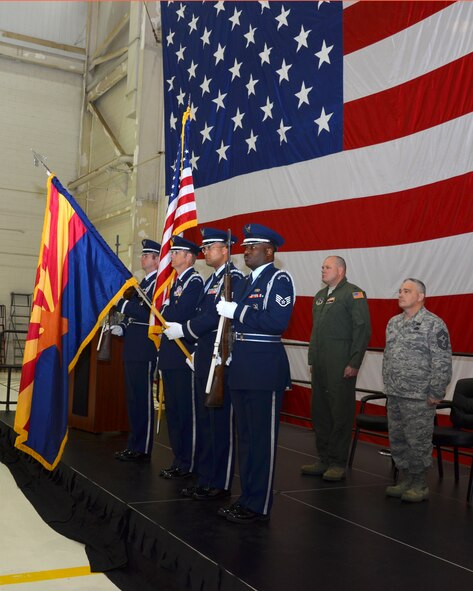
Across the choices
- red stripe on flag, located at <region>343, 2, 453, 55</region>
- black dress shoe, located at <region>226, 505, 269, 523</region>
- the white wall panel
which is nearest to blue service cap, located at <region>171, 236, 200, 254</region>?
black dress shoe, located at <region>226, 505, 269, 523</region>

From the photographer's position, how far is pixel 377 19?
534cm

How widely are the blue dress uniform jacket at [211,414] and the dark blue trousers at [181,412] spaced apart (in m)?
0.30

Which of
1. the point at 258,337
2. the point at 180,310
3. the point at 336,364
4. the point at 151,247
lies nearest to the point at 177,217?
the point at 151,247

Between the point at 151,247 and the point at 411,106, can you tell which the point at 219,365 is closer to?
the point at 151,247

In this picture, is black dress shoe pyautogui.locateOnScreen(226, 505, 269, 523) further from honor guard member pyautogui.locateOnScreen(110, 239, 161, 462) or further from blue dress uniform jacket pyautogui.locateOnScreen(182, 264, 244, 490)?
honor guard member pyautogui.locateOnScreen(110, 239, 161, 462)

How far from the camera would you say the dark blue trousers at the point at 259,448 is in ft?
8.99

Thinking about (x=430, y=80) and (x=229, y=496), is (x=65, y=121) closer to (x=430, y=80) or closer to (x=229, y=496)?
(x=430, y=80)

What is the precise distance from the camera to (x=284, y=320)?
2725 mm

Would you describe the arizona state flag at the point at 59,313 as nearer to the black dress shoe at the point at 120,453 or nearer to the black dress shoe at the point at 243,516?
the black dress shoe at the point at 120,453

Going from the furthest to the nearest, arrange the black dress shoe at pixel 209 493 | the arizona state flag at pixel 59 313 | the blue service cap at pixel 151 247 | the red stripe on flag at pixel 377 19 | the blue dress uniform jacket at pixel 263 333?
the red stripe on flag at pixel 377 19 → the blue service cap at pixel 151 247 → the arizona state flag at pixel 59 313 → the black dress shoe at pixel 209 493 → the blue dress uniform jacket at pixel 263 333

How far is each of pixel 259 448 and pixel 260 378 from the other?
0.97 ft

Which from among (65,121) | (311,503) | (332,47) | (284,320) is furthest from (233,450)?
(65,121)

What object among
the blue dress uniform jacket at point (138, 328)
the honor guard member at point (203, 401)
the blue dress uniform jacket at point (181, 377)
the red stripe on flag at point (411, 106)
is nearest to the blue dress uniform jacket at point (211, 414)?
the honor guard member at point (203, 401)

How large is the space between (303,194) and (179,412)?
9.72ft
